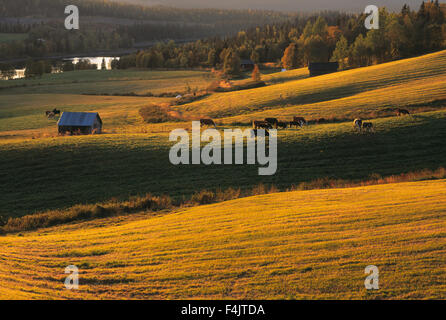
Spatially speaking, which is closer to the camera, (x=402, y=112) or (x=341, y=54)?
(x=402, y=112)

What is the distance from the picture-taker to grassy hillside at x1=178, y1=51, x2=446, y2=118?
2303 inches

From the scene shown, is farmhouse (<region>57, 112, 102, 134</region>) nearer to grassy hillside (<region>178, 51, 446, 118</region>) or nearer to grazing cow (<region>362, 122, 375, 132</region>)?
grassy hillside (<region>178, 51, 446, 118</region>)

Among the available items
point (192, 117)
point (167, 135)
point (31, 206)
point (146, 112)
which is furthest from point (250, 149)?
point (146, 112)

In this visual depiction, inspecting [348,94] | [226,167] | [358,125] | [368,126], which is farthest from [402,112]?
[226,167]

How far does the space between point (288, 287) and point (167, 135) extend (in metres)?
37.2

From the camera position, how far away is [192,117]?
216ft

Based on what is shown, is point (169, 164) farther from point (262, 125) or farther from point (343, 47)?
point (343, 47)

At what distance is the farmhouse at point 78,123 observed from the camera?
56938 millimetres

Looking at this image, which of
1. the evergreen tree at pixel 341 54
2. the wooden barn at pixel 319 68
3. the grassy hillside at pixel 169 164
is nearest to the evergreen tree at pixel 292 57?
the evergreen tree at pixel 341 54

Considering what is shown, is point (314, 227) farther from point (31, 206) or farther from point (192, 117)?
point (192, 117)

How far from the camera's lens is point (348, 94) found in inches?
2820

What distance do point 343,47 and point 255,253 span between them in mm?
110672

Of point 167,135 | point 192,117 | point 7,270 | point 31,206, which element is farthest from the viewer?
point 192,117

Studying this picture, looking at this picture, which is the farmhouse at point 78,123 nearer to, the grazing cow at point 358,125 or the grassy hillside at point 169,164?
the grassy hillside at point 169,164
